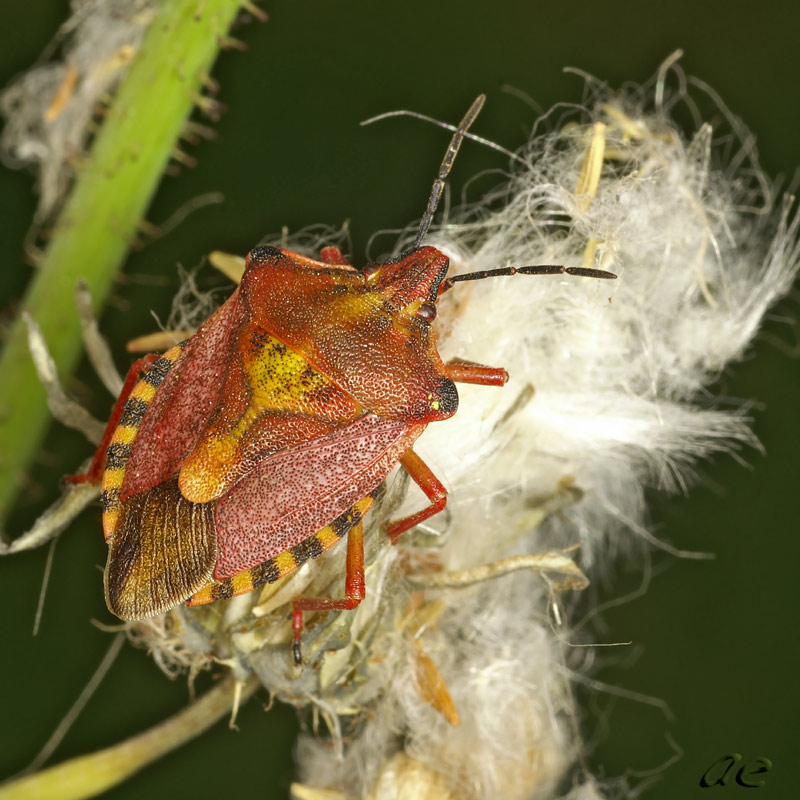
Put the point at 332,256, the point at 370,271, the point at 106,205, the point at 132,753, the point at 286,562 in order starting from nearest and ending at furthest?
1. the point at 286,562
2. the point at 132,753
3. the point at 370,271
4. the point at 332,256
5. the point at 106,205

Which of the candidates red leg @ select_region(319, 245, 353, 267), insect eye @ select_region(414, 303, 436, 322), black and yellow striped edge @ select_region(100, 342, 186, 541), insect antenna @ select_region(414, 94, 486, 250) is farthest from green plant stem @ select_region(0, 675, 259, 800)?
insect antenna @ select_region(414, 94, 486, 250)

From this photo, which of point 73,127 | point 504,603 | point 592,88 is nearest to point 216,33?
point 73,127

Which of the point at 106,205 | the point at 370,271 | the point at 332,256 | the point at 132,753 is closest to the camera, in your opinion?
the point at 132,753

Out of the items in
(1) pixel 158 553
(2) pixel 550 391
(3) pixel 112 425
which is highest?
(2) pixel 550 391

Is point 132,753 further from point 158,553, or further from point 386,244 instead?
point 386,244

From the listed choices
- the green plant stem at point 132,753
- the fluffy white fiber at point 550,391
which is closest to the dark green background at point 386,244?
the fluffy white fiber at point 550,391

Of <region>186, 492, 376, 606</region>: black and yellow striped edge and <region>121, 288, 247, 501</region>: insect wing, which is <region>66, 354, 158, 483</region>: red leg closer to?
<region>121, 288, 247, 501</region>: insect wing

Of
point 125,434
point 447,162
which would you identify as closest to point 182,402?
point 125,434

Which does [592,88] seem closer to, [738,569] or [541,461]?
[541,461]
